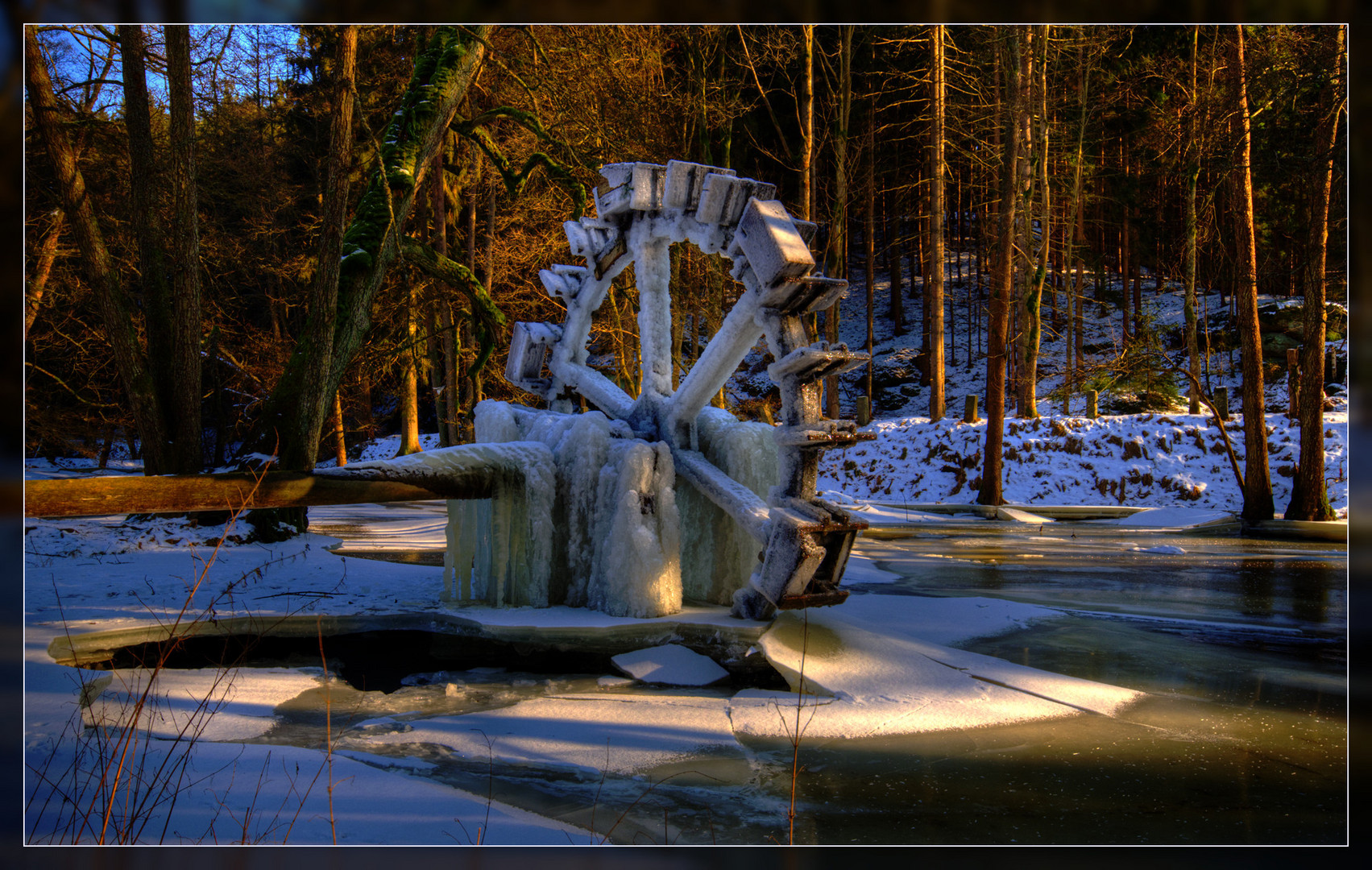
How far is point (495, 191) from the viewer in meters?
14.4

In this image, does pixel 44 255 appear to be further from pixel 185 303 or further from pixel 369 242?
pixel 369 242

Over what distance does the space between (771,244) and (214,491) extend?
309 cm

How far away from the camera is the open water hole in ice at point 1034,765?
2.16 meters

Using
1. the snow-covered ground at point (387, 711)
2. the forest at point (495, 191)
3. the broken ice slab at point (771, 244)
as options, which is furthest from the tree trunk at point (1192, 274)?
the broken ice slab at point (771, 244)

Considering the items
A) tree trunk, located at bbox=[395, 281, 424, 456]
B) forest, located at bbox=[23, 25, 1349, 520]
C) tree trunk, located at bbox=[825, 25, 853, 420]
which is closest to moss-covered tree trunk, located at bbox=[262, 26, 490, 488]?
forest, located at bbox=[23, 25, 1349, 520]

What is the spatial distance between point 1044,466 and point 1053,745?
37.5ft

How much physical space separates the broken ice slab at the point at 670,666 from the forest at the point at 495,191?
2.93 metres

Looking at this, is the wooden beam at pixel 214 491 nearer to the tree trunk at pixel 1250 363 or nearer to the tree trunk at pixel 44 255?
the tree trunk at pixel 44 255

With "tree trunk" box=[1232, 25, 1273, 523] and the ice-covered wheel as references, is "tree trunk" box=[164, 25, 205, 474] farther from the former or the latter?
"tree trunk" box=[1232, 25, 1273, 523]

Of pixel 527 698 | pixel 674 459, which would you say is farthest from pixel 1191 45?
pixel 527 698

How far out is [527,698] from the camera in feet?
10.9

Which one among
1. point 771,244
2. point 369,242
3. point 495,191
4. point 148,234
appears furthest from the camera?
point 495,191

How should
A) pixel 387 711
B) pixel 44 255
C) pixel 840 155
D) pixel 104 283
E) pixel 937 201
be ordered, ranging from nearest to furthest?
pixel 387 711, pixel 104 283, pixel 44 255, pixel 937 201, pixel 840 155

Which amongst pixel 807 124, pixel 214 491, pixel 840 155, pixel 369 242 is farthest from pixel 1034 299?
pixel 214 491
